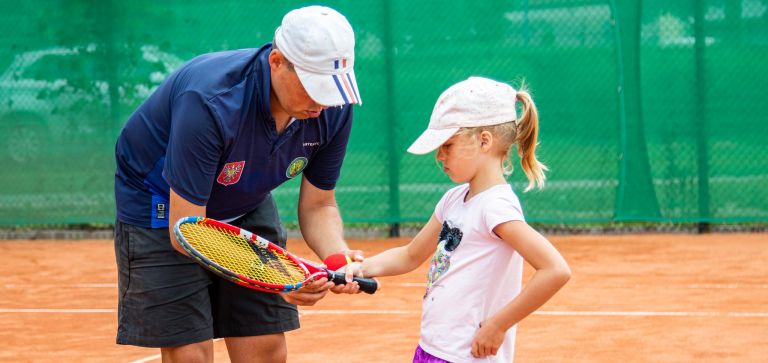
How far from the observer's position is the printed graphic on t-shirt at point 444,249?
310 cm

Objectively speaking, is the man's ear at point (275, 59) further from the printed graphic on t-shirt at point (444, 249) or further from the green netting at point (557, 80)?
the green netting at point (557, 80)

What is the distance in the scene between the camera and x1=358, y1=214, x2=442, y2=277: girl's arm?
10.8 feet

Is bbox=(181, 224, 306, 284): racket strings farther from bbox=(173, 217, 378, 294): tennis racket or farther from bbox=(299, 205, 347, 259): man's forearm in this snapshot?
bbox=(299, 205, 347, 259): man's forearm

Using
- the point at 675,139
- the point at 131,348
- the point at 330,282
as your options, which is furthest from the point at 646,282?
the point at 330,282

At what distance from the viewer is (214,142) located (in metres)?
3.21

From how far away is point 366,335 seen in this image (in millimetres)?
6012

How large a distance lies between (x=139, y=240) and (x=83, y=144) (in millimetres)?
6883

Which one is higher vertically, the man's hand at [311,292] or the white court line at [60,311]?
the man's hand at [311,292]

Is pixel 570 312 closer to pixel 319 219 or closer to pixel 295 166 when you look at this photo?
pixel 319 219

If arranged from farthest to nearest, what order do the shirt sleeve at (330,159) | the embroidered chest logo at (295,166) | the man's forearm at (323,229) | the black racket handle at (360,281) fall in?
the man's forearm at (323,229)
the shirt sleeve at (330,159)
the embroidered chest logo at (295,166)
the black racket handle at (360,281)

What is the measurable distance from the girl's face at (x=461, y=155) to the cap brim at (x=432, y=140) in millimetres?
31

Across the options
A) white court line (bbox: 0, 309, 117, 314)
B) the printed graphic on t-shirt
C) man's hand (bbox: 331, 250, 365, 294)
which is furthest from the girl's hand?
white court line (bbox: 0, 309, 117, 314)

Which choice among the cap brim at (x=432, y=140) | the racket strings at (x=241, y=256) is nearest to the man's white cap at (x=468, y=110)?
the cap brim at (x=432, y=140)

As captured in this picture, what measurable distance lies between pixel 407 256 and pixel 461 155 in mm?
431
